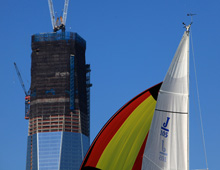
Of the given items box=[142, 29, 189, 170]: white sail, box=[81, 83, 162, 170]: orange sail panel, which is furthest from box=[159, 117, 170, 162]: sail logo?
box=[81, 83, 162, 170]: orange sail panel

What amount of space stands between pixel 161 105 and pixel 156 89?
4.28 metres

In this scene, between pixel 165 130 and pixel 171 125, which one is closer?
pixel 171 125

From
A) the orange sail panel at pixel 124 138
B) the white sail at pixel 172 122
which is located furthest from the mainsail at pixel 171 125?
the orange sail panel at pixel 124 138

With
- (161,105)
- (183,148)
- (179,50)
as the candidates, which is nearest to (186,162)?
(183,148)

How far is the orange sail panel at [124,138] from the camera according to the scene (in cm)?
3647

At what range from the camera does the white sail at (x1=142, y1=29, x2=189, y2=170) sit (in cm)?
3156

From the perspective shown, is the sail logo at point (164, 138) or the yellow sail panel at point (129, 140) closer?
the sail logo at point (164, 138)

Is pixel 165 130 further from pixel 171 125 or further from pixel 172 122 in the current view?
pixel 172 122

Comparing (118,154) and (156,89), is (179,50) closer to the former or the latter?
(156,89)

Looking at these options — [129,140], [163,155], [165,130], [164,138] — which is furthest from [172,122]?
[129,140]

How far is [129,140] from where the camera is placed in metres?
36.7

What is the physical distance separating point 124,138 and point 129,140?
296mm

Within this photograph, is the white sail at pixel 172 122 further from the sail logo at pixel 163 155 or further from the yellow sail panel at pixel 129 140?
the yellow sail panel at pixel 129 140

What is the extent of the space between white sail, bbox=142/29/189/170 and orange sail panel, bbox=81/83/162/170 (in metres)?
4.02
